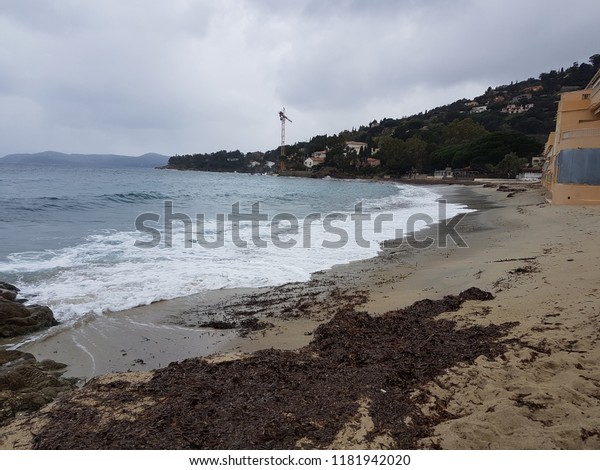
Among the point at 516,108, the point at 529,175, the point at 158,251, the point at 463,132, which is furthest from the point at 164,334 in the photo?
the point at 516,108

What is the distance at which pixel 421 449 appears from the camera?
221 cm

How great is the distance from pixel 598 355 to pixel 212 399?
311 cm

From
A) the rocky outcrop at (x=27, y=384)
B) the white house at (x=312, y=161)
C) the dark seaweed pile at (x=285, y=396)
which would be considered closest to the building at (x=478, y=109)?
the white house at (x=312, y=161)

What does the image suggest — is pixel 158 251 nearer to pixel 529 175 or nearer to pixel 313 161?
pixel 529 175

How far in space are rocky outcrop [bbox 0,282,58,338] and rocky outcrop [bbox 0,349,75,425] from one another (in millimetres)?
884

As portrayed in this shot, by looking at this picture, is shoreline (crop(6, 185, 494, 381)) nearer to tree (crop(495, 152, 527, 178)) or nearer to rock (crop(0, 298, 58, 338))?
rock (crop(0, 298, 58, 338))

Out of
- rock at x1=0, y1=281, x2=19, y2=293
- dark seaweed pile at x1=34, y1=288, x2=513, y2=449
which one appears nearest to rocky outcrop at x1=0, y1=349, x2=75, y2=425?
dark seaweed pile at x1=34, y1=288, x2=513, y2=449

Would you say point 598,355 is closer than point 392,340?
Yes

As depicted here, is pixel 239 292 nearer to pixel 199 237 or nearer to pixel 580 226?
pixel 199 237

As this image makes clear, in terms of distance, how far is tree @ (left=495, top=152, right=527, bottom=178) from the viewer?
175 feet

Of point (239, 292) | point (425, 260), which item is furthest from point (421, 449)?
point (425, 260)

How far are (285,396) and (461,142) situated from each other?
86682 millimetres

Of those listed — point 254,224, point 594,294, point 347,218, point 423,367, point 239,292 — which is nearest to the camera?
point 423,367

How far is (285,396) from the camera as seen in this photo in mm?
2871
